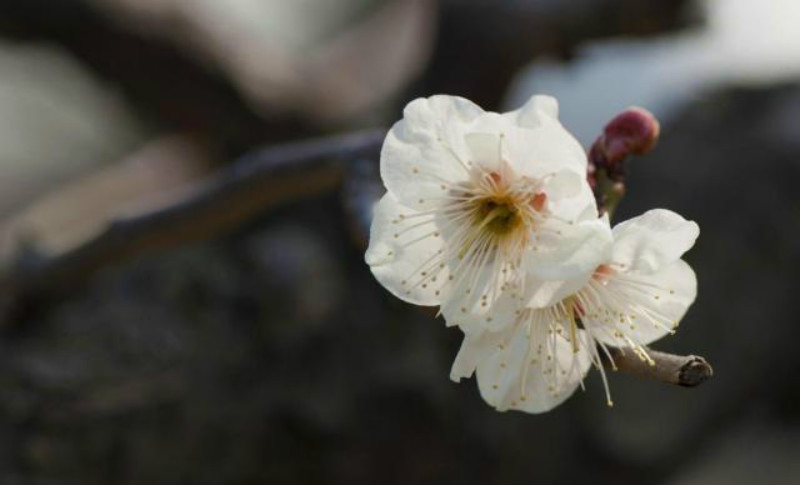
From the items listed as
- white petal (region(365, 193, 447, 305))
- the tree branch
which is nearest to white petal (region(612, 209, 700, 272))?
white petal (region(365, 193, 447, 305))

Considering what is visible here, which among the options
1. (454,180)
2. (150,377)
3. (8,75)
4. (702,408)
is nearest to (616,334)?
(454,180)

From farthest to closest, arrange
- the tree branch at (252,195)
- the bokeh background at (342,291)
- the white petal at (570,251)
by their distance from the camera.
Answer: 1. the bokeh background at (342,291)
2. the tree branch at (252,195)
3. the white petal at (570,251)

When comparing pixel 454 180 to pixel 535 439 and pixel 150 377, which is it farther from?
pixel 535 439

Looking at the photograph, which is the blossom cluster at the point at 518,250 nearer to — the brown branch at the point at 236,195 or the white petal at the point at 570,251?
the white petal at the point at 570,251

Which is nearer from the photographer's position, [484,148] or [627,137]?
[484,148]

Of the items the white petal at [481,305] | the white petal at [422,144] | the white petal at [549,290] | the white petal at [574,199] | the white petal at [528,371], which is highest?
the white petal at [422,144]

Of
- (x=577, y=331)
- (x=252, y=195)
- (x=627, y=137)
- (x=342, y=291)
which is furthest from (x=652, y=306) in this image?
(x=342, y=291)

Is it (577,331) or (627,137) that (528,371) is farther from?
(627,137)

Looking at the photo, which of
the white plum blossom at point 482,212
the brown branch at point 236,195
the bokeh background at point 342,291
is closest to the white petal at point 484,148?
the white plum blossom at point 482,212
